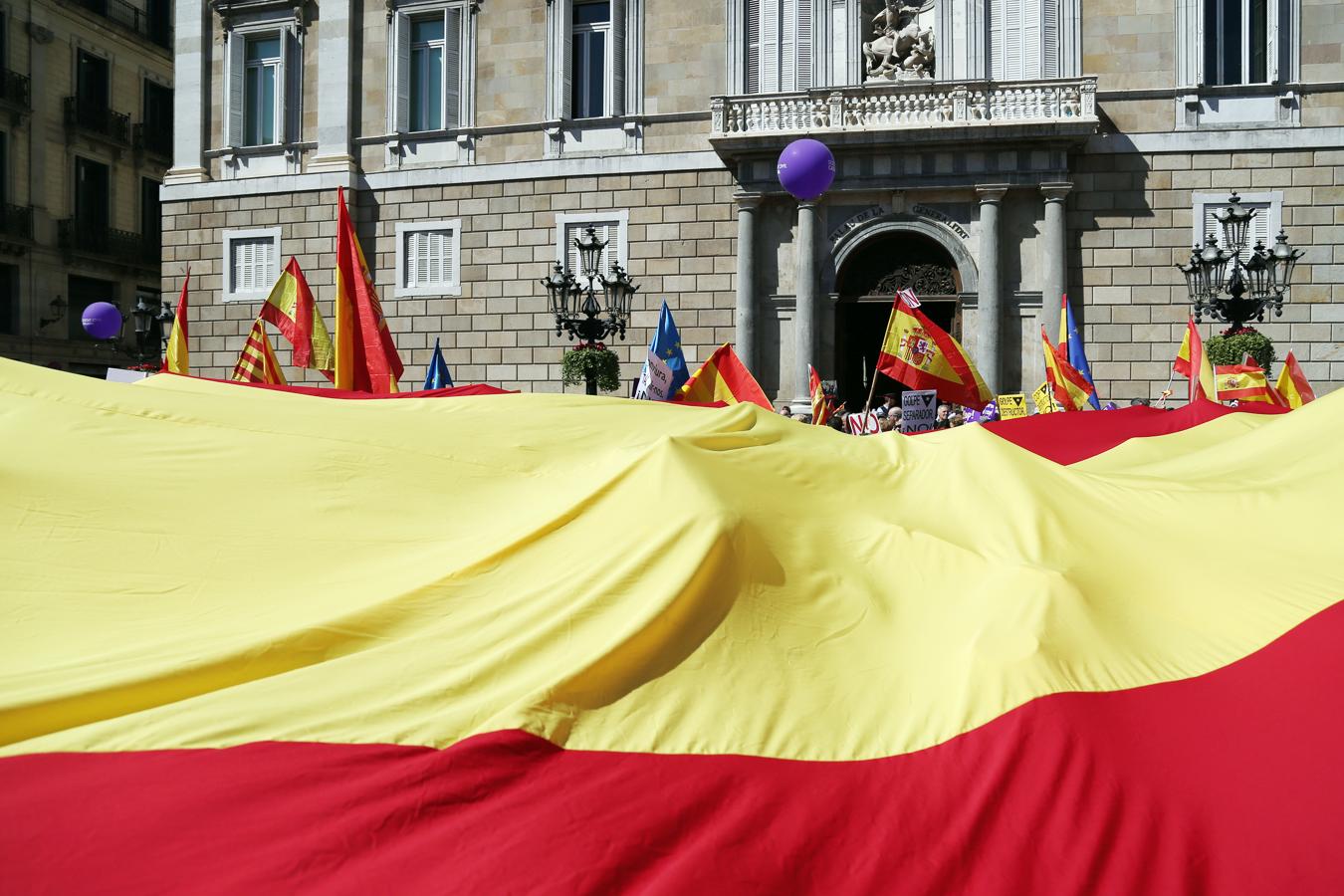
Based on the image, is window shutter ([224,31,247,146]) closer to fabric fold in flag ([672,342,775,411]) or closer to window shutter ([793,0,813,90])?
window shutter ([793,0,813,90])

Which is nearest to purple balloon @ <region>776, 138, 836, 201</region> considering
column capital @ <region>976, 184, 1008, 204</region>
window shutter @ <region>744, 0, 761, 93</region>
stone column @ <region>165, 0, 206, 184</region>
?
column capital @ <region>976, 184, 1008, 204</region>

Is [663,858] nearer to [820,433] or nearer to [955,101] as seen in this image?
[820,433]

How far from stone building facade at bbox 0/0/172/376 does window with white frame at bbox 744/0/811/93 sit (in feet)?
64.0

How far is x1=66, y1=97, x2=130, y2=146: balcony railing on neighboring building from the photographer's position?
3048 cm

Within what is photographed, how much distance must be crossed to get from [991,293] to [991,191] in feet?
5.18

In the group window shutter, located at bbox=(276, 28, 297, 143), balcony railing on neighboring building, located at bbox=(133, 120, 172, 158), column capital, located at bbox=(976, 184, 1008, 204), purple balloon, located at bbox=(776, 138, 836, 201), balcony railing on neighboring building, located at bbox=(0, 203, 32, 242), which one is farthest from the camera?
balcony railing on neighboring building, located at bbox=(133, 120, 172, 158)

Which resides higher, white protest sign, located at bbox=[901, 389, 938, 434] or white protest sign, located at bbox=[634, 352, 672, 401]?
white protest sign, located at bbox=[634, 352, 672, 401]

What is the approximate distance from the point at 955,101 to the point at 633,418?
15.4 metres

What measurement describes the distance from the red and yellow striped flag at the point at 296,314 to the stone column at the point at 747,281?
8.64m

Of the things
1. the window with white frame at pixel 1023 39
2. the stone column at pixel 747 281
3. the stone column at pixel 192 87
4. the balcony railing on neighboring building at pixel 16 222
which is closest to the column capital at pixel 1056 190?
the window with white frame at pixel 1023 39

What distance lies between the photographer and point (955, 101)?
1806 centimetres

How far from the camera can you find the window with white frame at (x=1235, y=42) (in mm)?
17797

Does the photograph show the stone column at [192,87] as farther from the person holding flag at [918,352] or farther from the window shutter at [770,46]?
the person holding flag at [918,352]

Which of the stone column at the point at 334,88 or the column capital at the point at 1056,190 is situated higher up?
the stone column at the point at 334,88
